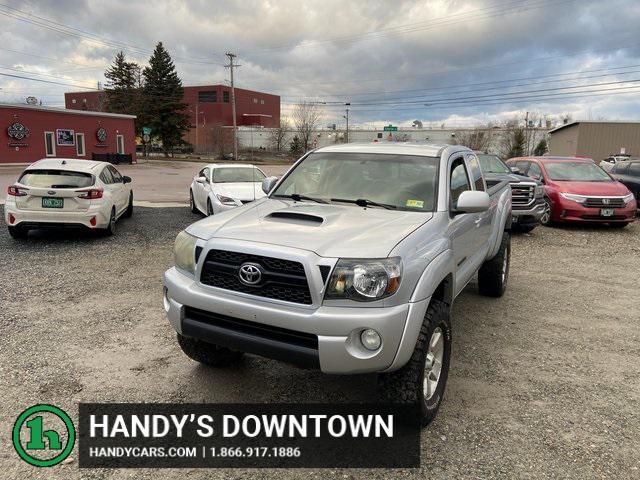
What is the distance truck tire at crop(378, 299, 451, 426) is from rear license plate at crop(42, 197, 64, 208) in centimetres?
756

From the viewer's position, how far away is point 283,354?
2768 mm

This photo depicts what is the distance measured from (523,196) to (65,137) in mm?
37070

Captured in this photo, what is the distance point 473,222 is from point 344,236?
191 centimetres

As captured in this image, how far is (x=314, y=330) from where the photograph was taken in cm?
269

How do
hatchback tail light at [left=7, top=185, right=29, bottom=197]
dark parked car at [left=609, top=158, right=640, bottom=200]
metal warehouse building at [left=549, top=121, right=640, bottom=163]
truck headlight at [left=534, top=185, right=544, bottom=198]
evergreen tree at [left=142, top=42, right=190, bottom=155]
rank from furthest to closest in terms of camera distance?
evergreen tree at [left=142, top=42, right=190, bottom=155], metal warehouse building at [left=549, top=121, right=640, bottom=163], dark parked car at [left=609, top=158, right=640, bottom=200], truck headlight at [left=534, top=185, right=544, bottom=198], hatchback tail light at [left=7, top=185, right=29, bottom=197]

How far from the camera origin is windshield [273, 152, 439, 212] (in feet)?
12.6

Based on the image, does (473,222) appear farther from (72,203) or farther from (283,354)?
(72,203)

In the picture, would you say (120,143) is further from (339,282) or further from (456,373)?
(339,282)

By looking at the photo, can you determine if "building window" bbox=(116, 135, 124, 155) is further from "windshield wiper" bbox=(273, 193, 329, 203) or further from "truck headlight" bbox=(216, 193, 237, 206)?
"windshield wiper" bbox=(273, 193, 329, 203)

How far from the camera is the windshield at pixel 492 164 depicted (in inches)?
469

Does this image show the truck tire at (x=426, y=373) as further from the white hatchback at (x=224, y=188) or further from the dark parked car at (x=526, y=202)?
the dark parked car at (x=526, y=202)

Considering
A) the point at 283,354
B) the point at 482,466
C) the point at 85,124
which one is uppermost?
the point at 85,124

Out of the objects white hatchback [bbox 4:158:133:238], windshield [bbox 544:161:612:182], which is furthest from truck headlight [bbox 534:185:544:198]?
white hatchback [bbox 4:158:133:238]

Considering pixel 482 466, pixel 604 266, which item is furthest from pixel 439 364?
pixel 604 266
